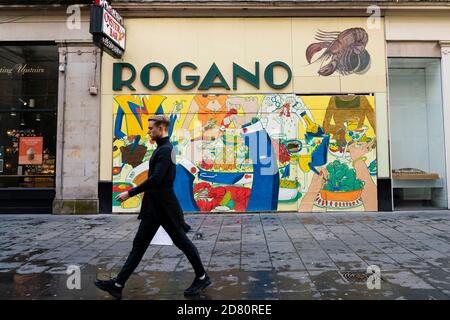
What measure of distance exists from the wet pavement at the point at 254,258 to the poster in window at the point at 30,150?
2.18 m

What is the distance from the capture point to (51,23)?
36.6ft

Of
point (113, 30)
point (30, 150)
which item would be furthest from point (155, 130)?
point (30, 150)

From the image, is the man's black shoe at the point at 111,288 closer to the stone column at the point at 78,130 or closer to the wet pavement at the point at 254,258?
the wet pavement at the point at 254,258

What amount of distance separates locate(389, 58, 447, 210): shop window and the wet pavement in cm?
150

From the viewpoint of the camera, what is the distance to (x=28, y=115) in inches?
443

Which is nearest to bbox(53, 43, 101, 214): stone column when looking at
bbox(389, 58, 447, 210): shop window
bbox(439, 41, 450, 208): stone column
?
bbox(389, 58, 447, 210): shop window

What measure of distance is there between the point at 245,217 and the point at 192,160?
2.32m

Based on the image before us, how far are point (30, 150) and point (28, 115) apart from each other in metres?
1.10

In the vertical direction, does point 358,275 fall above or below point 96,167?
below

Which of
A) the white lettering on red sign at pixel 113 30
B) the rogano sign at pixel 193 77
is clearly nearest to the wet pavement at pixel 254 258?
the rogano sign at pixel 193 77

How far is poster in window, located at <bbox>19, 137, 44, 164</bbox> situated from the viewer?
36.4 ft
